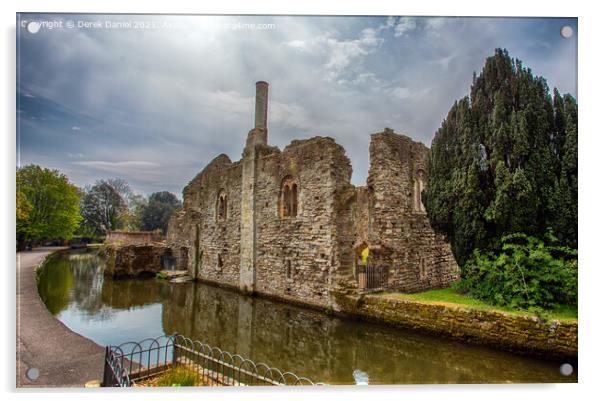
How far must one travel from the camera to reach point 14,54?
5828 mm

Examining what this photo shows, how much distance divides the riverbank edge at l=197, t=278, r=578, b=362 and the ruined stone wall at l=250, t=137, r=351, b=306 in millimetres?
1645

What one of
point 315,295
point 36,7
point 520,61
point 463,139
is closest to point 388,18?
point 520,61

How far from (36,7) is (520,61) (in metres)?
8.81

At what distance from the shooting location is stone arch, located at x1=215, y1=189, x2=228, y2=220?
56.7ft

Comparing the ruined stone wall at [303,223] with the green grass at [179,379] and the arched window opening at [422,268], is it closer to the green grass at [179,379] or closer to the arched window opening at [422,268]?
the arched window opening at [422,268]

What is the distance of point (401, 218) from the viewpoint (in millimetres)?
12602

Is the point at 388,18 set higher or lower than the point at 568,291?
higher

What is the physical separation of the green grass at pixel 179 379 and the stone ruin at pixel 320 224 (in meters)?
5.86

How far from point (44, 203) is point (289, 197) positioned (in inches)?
294

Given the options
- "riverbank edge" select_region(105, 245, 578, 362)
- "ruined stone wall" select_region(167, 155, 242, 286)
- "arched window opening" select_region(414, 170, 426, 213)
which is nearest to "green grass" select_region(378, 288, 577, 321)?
"riverbank edge" select_region(105, 245, 578, 362)

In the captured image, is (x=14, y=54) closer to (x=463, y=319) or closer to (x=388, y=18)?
(x=388, y=18)

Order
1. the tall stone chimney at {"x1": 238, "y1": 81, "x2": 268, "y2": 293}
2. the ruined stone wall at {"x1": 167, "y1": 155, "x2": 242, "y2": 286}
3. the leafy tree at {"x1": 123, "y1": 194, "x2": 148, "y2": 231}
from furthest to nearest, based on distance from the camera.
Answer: the ruined stone wall at {"x1": 167, "y1": 155, "x2": 242, "y2": 286}
the tall stone chimney at {"x1": 238, "y1": 81, "x2": 268, "y2": 293}
the leafy tree at {"x1": 123, "y1": 194, "x2": 148, "y2": 231}

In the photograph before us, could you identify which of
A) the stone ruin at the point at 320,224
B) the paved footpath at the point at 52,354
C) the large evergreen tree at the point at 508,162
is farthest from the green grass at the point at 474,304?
the paved footpath at the point at 52,354

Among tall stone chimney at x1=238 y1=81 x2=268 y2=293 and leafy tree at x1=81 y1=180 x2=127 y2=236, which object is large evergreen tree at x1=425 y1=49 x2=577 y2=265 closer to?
tall stone chimney at x1=238 y1=81 x2=268 y2=293
